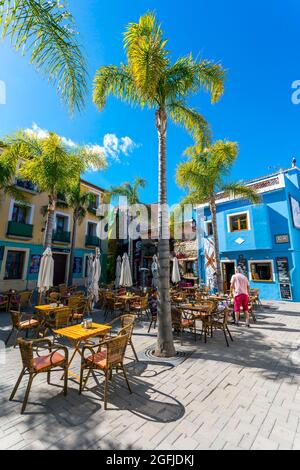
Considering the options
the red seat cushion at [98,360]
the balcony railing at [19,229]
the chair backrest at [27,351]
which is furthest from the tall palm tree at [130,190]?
the chair backrest at [27,351]

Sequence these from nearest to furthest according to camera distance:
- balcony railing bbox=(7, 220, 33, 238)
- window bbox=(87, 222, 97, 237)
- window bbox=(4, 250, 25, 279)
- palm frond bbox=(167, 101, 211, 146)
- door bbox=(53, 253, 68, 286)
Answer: palm frond bbox=(167, 101, 211, 146) → balcony railing bbox=(7, 220, 33, 238) → window bbox=(4, 250, 25, 279) → door bbox=(53, 253, 68, 286) → window bbox=(87, 222, 97, 237)

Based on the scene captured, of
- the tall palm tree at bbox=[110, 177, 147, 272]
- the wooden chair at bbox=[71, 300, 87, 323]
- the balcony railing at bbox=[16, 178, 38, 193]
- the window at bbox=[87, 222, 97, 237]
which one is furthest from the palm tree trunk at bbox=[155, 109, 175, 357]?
the window at bbox=[87, 222, 97, 237]

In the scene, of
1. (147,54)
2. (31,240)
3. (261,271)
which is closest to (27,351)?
(147,54)

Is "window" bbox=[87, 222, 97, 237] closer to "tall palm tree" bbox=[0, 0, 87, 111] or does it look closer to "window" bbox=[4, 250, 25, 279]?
"window" bbox=[4, 250, 25, 279]

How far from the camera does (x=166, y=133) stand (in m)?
5.61

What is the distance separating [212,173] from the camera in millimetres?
10805

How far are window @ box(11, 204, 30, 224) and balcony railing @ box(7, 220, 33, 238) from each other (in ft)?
1.84

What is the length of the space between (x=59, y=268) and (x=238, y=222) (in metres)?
14.8

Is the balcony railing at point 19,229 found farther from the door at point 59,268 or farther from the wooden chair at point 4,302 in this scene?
the wooden chair at point 4,302

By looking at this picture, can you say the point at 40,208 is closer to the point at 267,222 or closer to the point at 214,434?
the point at 267,222

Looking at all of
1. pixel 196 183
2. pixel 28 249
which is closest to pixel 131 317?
pixel 196 183

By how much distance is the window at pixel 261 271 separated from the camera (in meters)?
13.2

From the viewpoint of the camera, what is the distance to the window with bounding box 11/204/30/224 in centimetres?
1572

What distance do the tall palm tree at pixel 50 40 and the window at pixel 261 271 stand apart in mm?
13462
